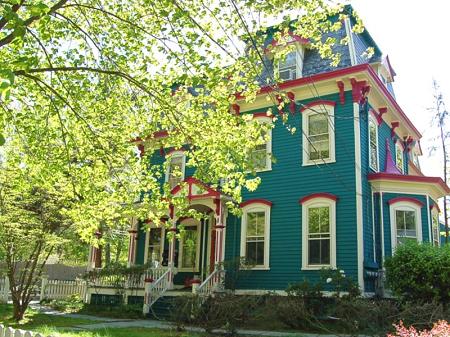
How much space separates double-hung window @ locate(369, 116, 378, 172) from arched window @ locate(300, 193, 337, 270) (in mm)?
2330

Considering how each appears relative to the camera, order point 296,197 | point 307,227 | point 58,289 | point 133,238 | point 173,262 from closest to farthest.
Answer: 1. point 307,227
2. point 296,197
3. point 173,262
4. point 133,238
5. point 58,289

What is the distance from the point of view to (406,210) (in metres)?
14.9

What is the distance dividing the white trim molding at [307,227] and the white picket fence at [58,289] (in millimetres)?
10599

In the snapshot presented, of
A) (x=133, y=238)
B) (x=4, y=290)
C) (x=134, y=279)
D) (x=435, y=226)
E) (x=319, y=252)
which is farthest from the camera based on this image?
(x=4, y=290)

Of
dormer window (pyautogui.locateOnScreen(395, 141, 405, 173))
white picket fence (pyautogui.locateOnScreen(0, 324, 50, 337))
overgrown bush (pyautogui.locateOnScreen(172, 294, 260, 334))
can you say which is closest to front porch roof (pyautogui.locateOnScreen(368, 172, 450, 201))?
dormer window (pyautogui.locateOnScreen(395, 141, 405, 173))

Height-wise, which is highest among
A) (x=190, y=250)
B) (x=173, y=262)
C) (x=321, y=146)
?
(x=321, y=146)

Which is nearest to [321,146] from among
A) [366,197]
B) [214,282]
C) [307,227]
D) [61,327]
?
[366,197]

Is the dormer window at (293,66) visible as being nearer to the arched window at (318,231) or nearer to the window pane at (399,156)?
the arched window at (318,231)

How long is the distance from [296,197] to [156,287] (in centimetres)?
557

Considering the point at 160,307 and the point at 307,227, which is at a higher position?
the point at 307,227

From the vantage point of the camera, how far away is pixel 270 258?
1516 cm

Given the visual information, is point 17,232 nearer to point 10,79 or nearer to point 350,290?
point 350,290

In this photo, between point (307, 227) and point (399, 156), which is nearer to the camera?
point (307, 227)

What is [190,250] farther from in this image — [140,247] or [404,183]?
[404,183]
